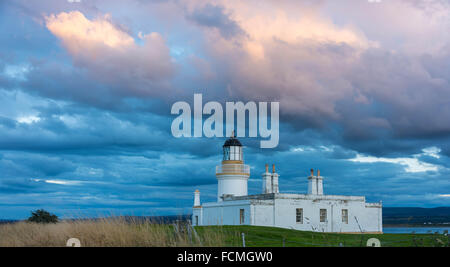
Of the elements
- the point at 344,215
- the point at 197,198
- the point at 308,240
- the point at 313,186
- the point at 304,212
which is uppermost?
the point at 313,186

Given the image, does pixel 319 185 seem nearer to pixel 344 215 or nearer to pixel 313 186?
pixel 313 186

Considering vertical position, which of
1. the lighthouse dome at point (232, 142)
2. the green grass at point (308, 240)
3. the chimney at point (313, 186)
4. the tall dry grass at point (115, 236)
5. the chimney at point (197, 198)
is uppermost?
the lighthouse dome at point (232, 142)

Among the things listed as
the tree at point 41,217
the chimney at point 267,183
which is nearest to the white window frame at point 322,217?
the chimney at point 267,183

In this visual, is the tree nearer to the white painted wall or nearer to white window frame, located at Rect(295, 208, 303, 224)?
the white painted wall

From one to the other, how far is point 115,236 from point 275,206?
2006 cm

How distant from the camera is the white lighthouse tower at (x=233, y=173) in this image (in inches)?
1387

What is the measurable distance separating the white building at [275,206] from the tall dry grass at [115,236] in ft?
55.6

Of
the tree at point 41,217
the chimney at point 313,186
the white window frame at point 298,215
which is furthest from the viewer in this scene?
the chimney at point 313,186

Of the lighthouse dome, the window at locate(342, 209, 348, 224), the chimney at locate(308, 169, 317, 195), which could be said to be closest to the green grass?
Answer: the window at locate(342, 209, 348, 224)

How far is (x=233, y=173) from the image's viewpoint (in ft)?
115

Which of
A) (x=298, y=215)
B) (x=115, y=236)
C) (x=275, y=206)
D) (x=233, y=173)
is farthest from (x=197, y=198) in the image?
(x=115, y=236)

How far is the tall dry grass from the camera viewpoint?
1159cm

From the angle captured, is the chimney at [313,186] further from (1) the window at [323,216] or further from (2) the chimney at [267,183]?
(2) the chimney at [267,183]
